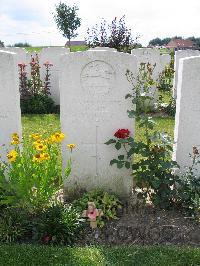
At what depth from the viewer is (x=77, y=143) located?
449 cm

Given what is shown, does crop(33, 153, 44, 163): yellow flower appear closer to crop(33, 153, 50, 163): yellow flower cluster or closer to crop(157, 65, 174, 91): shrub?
crop(33, 153, 50, 163): yellow flower cluster

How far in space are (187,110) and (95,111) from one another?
110 centimetres

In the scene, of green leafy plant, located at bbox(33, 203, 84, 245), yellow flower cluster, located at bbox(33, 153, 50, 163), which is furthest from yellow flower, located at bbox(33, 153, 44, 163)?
green leafy plant, located at bbox(33, 203, 84, 245)

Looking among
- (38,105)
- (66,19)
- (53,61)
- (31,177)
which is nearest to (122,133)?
(31,177)

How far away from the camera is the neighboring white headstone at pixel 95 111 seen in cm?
422

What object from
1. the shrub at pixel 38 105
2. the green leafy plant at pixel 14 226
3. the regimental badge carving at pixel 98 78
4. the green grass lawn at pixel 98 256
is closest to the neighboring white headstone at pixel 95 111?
the regimental badge carving at pixel 98 78

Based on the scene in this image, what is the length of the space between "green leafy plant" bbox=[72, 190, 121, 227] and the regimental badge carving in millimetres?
1229

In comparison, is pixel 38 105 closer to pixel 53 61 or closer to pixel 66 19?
pixel 53 61

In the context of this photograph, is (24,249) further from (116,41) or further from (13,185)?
(116,41)

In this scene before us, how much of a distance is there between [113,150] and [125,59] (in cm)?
112

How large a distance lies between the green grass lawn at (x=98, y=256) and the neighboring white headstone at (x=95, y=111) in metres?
1.11

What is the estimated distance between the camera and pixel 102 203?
14.0 ft

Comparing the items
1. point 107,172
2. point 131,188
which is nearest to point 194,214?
point 131,188

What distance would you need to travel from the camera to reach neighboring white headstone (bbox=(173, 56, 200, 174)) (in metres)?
4.17
